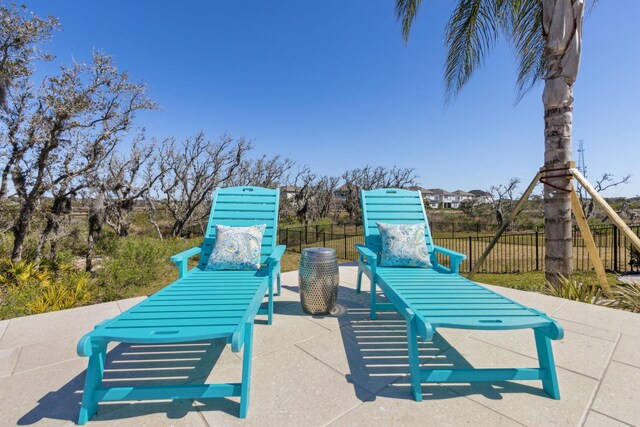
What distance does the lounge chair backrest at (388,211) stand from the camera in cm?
380

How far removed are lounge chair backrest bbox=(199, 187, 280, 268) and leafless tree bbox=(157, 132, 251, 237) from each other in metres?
9.42

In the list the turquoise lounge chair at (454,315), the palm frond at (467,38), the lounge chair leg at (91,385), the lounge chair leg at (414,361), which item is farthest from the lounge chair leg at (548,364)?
the palm frond at (467,38)

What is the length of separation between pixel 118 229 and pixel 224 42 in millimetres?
7341

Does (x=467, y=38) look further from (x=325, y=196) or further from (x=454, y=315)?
(x=325, y=196)

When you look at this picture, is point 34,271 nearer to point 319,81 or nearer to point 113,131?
point 113,131

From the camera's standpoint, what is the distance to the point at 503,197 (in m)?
19.7

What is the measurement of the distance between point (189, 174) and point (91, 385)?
1239cm

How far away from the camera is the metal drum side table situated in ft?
9.53

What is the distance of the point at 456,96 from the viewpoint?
5.86 m

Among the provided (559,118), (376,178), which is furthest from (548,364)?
(376,178)

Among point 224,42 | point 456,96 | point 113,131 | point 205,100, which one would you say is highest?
point 224,42

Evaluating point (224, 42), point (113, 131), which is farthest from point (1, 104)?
point (224, 42)

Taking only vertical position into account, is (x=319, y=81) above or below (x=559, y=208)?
above

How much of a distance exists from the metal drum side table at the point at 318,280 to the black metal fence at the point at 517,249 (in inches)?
216
